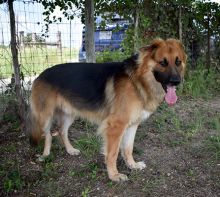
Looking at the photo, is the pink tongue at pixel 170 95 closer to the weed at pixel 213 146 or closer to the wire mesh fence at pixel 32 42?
the weed at pixel 213 146

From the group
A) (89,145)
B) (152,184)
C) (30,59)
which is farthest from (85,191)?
(30,59)

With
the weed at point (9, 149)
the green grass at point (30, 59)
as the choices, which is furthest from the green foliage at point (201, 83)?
the weed at point (9, 149)

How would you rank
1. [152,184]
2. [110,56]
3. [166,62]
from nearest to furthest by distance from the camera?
[166,62]
[152,184]
[110,56]

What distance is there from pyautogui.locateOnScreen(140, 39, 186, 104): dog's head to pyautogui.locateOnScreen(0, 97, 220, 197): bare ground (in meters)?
0.91

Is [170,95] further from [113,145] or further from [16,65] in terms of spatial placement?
[16,65]

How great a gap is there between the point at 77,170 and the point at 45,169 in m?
0.38

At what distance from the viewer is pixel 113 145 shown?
11.9 ft

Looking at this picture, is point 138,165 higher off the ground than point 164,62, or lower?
lower

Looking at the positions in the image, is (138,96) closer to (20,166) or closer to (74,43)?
(20,166)

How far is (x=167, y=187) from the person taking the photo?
3.47m

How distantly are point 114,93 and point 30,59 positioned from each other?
2.93 m

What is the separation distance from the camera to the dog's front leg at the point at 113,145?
3.58m

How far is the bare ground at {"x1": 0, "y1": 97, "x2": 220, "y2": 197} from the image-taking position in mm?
3436

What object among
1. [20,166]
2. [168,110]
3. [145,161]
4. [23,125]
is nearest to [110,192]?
[145,161]
